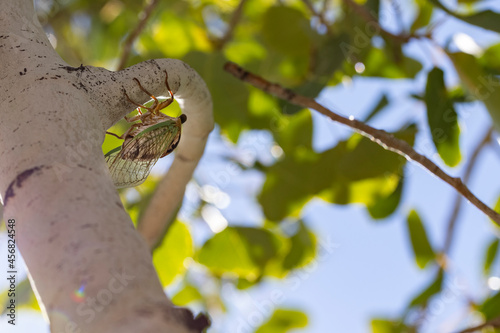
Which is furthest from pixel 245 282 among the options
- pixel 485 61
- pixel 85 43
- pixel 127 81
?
pixel 85 43

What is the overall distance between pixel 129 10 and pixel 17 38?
148cm

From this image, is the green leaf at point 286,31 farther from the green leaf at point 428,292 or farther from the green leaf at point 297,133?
the green leaf at point 428,292

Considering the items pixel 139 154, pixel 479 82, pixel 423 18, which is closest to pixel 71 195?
pixel 139 154

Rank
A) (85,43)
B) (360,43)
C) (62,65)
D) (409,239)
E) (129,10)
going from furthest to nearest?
(85,43) < (129,10) < (409,239) < (360,43) < (62,65)

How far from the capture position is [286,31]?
1249 mm

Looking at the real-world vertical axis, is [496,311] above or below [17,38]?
below

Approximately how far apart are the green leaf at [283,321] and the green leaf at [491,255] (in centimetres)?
58

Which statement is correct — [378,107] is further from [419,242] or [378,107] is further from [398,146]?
[398,146]

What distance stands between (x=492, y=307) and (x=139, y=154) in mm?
889

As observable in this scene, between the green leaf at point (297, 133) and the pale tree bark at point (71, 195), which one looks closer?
the pale tree bark at point (71, 195)

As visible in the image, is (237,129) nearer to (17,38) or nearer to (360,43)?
(360,43)

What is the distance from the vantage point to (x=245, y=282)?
1.45 m

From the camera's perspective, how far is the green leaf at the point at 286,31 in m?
1.25

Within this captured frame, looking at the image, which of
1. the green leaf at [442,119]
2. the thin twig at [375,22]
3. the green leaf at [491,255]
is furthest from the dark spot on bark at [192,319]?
the green leaf at [491,255]
